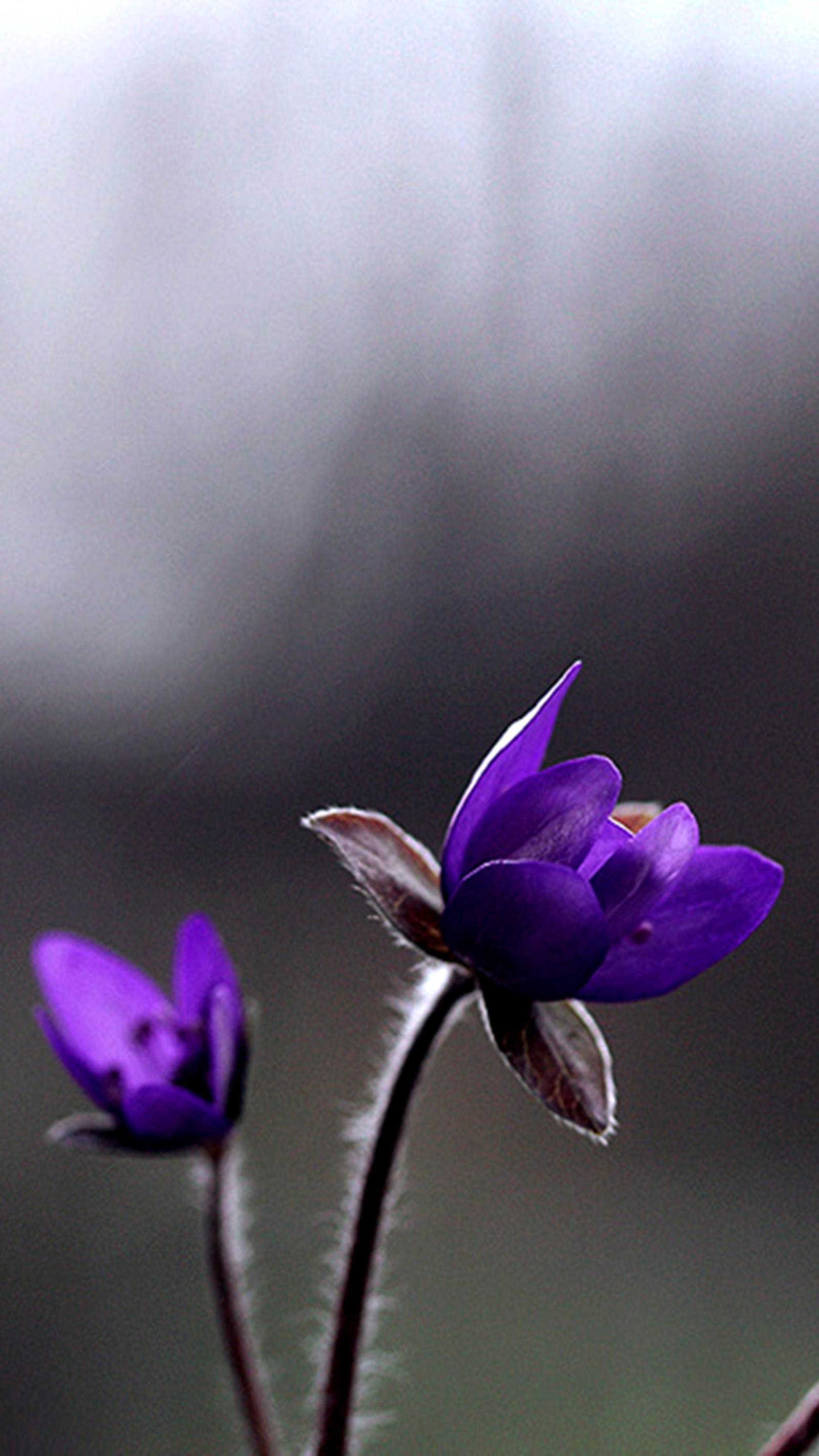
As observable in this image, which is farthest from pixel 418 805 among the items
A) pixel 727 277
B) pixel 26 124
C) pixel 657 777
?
pixel 26 124

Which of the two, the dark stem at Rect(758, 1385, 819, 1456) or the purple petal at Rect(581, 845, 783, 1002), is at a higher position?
the purple petal at Rect(581, 845, 783, 1002)

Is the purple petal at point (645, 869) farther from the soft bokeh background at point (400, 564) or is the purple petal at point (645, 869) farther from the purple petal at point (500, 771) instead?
the soft bokeh background at point (400, 564)

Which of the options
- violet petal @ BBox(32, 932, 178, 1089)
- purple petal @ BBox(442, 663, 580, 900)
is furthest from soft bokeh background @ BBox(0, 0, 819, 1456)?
purple petal @ BBox(442, 663, 580, 900)

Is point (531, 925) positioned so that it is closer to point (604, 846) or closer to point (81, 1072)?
point (604, 846)

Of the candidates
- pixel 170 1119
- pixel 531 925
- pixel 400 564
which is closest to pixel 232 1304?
pixel 170 1119

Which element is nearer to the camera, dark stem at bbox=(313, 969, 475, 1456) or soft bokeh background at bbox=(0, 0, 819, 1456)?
dark stem at bbox=(313, 969, 475, 1456)

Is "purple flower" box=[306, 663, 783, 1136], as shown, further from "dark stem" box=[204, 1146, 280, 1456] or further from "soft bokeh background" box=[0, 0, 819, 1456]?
"soft bokeh background" box=[0, 0, 819, 1456]

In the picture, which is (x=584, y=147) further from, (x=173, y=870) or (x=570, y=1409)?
(x=570, y=1409)
